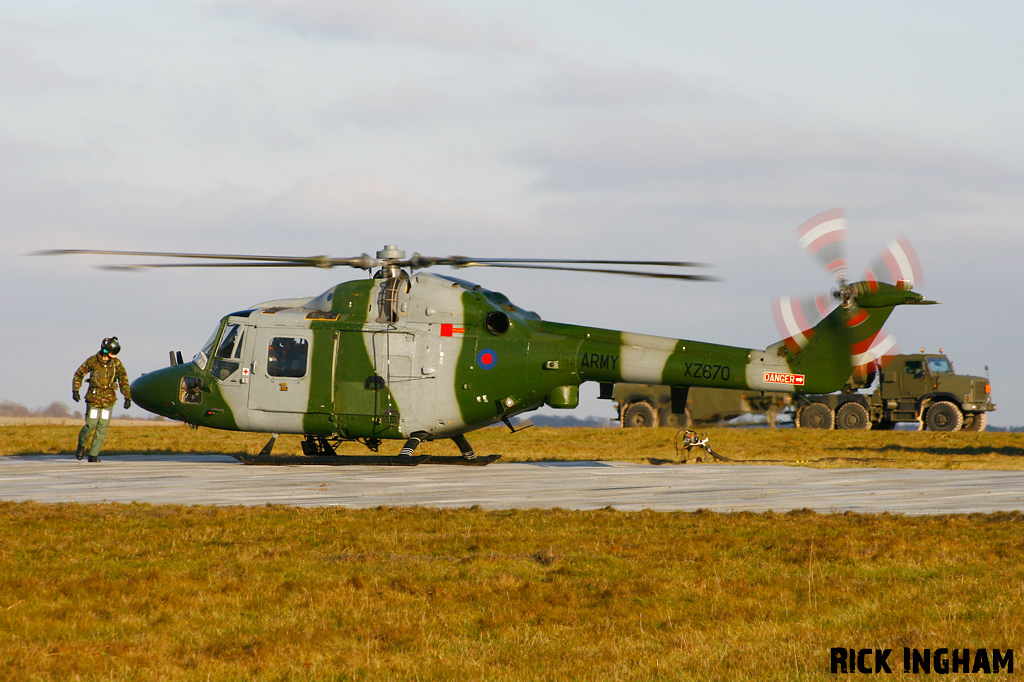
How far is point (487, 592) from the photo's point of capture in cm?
781

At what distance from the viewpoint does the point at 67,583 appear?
7.79m

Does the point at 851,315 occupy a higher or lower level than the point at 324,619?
higher

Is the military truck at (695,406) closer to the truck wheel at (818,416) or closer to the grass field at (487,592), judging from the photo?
the truck wheel at (818,416)

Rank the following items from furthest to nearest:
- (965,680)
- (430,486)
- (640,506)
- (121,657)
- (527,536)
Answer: (430,486)
(640,506)
(527,536)
(121,657)
(965,680)

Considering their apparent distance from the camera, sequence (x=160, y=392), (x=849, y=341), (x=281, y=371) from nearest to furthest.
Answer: (x=849, y=341) → (x=281, y=371) → (x=160, y=392)

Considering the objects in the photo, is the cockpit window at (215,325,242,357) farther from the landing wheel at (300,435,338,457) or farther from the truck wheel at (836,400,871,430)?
the truck wheel at (836,400,871,430)

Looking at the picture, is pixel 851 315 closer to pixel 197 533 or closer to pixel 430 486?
pixel 430 486

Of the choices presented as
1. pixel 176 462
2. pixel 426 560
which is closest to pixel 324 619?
pixel 426 560

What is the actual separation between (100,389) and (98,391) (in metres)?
0.05

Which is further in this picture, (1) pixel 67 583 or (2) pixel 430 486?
(2) pixel 430 486

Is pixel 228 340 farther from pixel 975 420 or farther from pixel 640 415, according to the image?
pixel 975 420

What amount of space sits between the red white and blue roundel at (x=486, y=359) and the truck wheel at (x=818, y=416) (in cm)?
2500

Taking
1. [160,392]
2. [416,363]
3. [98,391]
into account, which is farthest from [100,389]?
[416,363]

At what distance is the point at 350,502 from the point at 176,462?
894 centimetres
